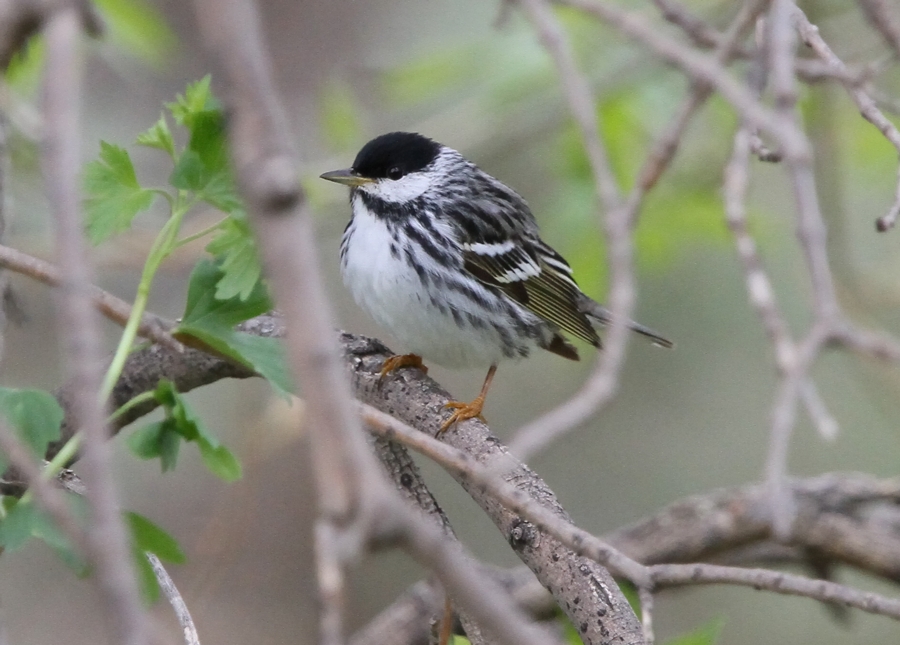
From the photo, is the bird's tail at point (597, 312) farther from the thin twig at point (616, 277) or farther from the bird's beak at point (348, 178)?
Result: the thin twig at point (616, 277)

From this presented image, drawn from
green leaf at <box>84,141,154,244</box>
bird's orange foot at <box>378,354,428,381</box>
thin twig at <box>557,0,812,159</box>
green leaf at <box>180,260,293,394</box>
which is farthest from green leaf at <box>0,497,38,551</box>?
bird's orange foot at <box>378,354,428,381</box>

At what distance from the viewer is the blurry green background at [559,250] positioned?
4.06 m

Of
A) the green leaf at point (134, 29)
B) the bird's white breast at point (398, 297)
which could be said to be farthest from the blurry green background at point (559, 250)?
the bird's white breast at point (398, 297)

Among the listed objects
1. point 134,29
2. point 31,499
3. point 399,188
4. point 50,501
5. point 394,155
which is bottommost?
point 399,188

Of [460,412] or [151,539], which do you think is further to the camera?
[460,412]

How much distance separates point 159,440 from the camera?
1.85 metres

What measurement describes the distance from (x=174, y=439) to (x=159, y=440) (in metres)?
0.03

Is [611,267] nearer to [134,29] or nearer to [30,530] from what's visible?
[30,530]

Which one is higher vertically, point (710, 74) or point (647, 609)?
point (710, 74)

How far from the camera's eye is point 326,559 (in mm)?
861

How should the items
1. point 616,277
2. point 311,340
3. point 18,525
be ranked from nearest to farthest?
point 311,340
point 616,277
point 18,525

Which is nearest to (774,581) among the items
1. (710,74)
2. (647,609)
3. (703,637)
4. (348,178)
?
(647,609)

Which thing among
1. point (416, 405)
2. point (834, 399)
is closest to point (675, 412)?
point (834, 399)

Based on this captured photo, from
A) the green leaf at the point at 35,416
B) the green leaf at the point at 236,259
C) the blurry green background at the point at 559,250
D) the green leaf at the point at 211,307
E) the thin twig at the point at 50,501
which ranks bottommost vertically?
the blurry green background at the point at 559,250
